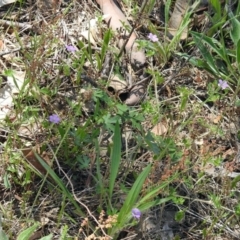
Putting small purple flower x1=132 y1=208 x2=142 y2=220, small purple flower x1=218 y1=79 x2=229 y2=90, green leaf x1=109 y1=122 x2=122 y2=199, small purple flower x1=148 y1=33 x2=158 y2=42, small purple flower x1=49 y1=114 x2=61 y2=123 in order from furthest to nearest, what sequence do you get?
small purple flower x1=148 y1=33 x2=158 y2=42
small purple flower x1=218 y1=79 x2=229 y2=90
small purple flower x1=49 y1=114 x2=61 y2=123
green leaf x1=109 y1=122 x2=122 y2=199
small purple flower x1=132 y1=208 x2=142 y2=220

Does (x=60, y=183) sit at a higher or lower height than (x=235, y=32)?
higher

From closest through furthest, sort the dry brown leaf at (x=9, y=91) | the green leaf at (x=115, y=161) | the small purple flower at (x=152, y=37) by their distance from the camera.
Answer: the green leaf at (x=115, y=161) < the dry brown leaf at (x=9, y=91) < the small purple flower at (x=152, y=37)

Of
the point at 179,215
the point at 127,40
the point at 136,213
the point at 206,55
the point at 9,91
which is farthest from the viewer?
the point at 206,55

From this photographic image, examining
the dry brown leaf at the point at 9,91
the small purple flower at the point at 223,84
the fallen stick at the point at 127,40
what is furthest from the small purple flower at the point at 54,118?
the small purple flower at the point at 223,84

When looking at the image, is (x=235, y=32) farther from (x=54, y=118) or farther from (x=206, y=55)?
(x=54, y=118)

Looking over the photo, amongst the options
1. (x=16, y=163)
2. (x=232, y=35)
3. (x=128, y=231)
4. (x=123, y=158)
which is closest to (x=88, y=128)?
(x=123, y=158)

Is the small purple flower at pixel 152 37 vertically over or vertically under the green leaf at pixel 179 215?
over

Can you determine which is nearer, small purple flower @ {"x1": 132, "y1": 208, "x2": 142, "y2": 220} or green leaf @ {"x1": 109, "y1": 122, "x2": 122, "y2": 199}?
small purple flower @ {"x1": 132, "y1": 208, "x2": 142, "y2": 220}

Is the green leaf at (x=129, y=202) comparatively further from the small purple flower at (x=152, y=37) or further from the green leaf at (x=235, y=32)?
the green leaf at (x=235, y=32)

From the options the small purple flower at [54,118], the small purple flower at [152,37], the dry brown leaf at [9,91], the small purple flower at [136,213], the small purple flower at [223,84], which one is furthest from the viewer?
the small purple flower at [152,37]

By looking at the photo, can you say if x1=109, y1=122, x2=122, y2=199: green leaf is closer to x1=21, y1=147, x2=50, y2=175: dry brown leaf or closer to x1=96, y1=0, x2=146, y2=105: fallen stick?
x1=21, y1=147, x2=50, y2=175: dry brown leaf

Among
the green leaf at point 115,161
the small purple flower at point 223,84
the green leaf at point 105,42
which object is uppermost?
the green leaf at point 105,42

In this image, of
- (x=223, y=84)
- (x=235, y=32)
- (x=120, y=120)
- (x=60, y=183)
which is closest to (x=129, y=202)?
(x=60, y=183)

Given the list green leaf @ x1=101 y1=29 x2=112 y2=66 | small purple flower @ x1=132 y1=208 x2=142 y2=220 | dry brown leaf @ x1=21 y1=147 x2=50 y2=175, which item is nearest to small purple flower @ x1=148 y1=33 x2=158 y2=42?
green leaf @ x1=101 y1=29 x2=112 y2=66
